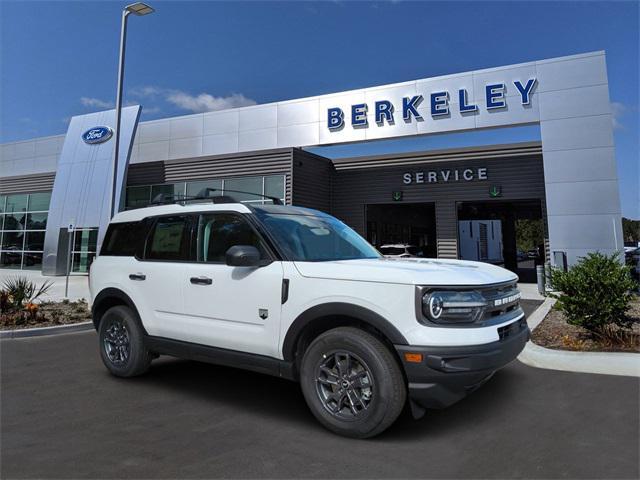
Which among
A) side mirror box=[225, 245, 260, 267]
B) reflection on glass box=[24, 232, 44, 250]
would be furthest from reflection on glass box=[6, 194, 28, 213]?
side mirror box=[225, 245, 260, 267]

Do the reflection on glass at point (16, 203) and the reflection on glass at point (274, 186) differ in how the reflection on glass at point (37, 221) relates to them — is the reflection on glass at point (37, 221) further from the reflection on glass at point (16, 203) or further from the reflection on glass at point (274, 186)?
the reflection on glass at point (274, 186)

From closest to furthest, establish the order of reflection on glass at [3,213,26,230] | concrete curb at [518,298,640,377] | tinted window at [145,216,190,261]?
tinted window at [145,216,190,261] < concrete curb at [518,298,640,377] < reflection on glass at [3,213,26,230]

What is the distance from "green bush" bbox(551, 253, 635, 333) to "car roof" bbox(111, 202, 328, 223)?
4162 millimetres

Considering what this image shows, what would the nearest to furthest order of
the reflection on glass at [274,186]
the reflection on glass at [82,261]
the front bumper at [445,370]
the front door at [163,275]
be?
the front bumper at [445,370]
the front door at [163,275]
the reflection on glass at [274,186]
the reflection on glass at [82,261]

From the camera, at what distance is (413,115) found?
17469 millimetres

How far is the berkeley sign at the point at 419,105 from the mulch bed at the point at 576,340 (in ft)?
37.2

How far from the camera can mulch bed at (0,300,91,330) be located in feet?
26.4

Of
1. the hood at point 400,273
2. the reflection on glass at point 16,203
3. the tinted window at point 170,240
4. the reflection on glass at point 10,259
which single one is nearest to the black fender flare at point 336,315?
the hood at point 400,273

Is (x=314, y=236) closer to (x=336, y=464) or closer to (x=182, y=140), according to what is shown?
(x=336, y=464)

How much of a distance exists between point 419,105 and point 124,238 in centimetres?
1495

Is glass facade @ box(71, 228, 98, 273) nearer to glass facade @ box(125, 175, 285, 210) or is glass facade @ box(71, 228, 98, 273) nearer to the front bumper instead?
glass facade @ box(125, 175, 285, 210)

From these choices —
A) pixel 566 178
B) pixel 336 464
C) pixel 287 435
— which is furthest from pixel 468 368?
pixel 566 178

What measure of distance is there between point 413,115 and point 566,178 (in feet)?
20.6

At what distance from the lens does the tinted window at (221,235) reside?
13.4 ft
